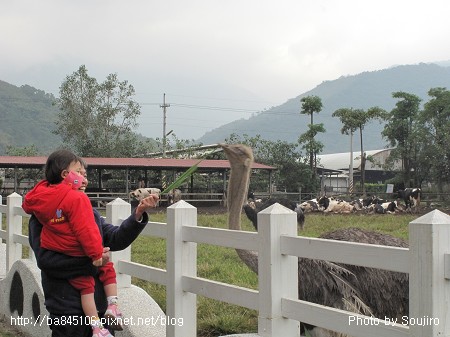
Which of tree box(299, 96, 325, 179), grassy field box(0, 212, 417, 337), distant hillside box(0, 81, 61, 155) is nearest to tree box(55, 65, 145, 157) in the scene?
tree box(299, 96, 325, 179)

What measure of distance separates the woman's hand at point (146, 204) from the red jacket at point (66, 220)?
0.30 metres

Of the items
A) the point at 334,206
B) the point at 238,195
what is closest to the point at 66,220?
the point at 238,195

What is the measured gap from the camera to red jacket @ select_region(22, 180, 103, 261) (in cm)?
356

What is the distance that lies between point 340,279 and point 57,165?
88.8 inches

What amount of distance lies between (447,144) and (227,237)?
117ft

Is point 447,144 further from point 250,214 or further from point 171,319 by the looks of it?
point 171,319

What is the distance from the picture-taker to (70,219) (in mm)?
3574

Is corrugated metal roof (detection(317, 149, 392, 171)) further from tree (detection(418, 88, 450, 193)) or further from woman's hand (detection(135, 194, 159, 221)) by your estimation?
woman's hand (detection(135, 194, 159, 221))

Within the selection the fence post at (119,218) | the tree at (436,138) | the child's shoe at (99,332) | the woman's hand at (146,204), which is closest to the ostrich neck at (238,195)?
the fence post at (119,218)

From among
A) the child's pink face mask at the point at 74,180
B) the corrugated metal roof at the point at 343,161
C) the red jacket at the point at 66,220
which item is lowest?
the red jacket at the point at 66,220

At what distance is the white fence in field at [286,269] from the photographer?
9.30 feet

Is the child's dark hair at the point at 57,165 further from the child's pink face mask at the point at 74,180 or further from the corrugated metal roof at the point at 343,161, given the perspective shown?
the corrugated metal roof at the point at 343,161

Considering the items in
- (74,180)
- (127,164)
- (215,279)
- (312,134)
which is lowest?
(215,279)

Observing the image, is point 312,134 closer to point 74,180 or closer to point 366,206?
point 366,206
